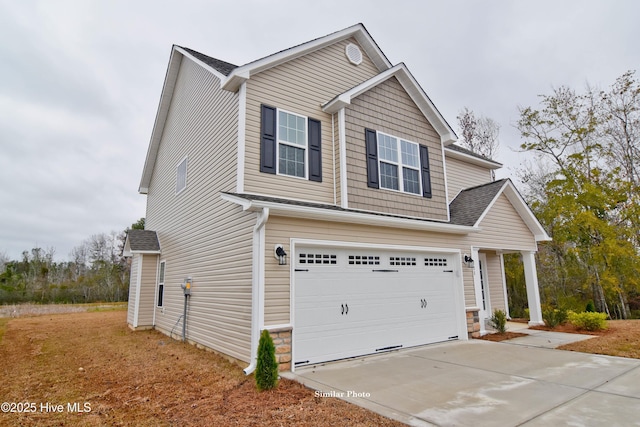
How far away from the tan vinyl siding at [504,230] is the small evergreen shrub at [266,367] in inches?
280

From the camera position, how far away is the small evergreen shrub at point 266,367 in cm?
486

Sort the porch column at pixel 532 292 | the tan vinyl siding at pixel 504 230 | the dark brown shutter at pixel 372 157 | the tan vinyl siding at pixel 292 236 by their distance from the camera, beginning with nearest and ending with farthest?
the tan vinyl siding at pixel 292 236 → the dark brown shutter at pixel 372 157 → the tan vinyl siding at pixel 504 230 → the porch column at pixel 532 292

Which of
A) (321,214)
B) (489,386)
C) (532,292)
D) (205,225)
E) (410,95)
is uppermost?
(410,95)

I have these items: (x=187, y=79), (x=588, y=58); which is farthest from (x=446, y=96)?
(x=187, y=79)

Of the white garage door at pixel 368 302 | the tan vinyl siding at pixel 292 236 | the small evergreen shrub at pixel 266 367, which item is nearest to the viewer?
the small evergreen shrub at pixel 266 367

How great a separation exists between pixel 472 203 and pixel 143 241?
37.5 feet

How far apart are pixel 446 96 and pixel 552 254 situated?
11373mm

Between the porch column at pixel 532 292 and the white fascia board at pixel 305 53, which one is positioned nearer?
the white fascia board at pixel 305 53

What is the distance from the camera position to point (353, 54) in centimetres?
940

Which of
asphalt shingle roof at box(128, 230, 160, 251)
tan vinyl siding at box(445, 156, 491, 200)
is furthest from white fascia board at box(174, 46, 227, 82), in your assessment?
tan vinyl siding at box(445, 156, 491, 200)

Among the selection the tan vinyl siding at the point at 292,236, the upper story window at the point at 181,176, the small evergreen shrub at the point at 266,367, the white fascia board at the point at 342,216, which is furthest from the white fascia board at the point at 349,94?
the small evergreen shrub at the point at 266,367

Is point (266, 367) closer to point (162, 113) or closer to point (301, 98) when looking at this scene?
point (301, 98)

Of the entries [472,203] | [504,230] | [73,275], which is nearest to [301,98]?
[472,203]

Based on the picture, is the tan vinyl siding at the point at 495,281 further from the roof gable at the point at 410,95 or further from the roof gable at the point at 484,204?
the roof gable at the point at 410,95
